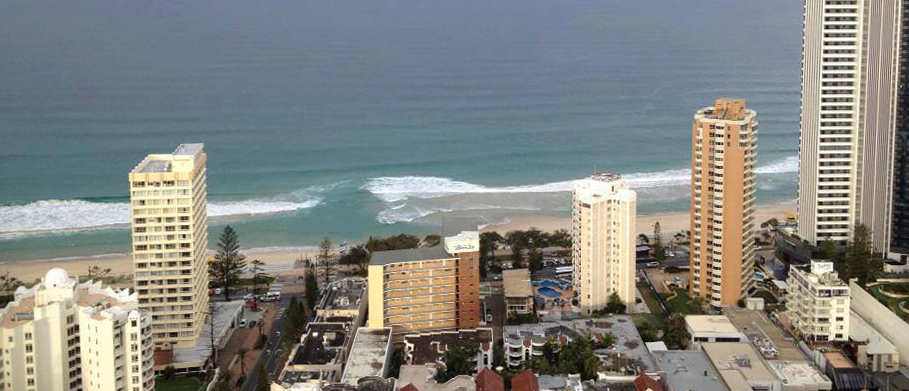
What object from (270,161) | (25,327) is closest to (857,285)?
(25,327)

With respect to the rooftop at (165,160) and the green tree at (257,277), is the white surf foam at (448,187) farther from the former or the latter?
the rooftop at (165,160)

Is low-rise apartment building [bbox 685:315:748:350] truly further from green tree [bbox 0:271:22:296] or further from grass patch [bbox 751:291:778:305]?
green tree [bbox 0:271:22:296]

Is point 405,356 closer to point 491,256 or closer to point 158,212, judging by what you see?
point 158,212

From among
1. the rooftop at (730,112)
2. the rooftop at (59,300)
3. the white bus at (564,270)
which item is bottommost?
the white bus at (564,270)

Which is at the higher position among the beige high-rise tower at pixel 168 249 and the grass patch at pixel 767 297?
the beige high-rise tower at pixel 168 249

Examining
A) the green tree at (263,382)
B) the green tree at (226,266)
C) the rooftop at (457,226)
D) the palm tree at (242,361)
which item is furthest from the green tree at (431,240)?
the green tree at (263,382)

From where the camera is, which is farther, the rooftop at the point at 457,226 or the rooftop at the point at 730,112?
the rooftop at the point at 730,112
